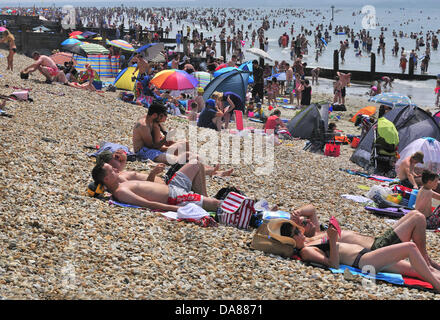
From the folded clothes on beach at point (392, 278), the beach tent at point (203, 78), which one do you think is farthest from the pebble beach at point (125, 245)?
the beach tent at point (203, 78)

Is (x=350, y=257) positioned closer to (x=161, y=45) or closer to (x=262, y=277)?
(x=262, y=277)

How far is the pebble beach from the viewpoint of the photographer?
3727mm

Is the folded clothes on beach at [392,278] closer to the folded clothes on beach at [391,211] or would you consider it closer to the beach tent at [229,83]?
the folded clothes on beach at [391,211]

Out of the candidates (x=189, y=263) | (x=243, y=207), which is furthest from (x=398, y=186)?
(x=189, y=263)

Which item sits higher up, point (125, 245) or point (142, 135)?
point (142, 135)

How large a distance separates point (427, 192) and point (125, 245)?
347cm

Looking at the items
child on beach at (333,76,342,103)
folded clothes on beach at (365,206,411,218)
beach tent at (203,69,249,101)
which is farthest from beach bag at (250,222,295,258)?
child on beach at (333,76,342,103)

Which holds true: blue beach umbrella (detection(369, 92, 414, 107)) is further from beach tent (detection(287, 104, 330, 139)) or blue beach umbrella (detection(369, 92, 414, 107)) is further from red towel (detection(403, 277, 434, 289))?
red towel (detection(403, 277, 434, 289))

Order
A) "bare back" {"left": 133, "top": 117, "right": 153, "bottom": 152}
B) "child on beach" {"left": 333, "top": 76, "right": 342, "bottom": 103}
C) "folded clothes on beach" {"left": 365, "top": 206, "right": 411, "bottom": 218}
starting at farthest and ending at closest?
"child on beach" {"left": 333, "top": 76, "right": 342, "bottom": 103} → "bare back" {"left": 133, "top": 117, "right": 153, "bottom": 152} → "folded clothes on beach" {"left": 365, "top": 206, "right": 411, "bottom": 218}

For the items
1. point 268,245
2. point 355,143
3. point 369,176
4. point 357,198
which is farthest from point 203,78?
point 268,245

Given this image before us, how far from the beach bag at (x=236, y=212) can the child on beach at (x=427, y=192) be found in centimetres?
193

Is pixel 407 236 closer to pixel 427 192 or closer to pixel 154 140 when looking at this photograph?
pixel 427 192

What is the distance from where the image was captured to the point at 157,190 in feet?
18.0

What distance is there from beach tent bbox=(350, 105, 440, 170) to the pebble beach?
2.64 meters
